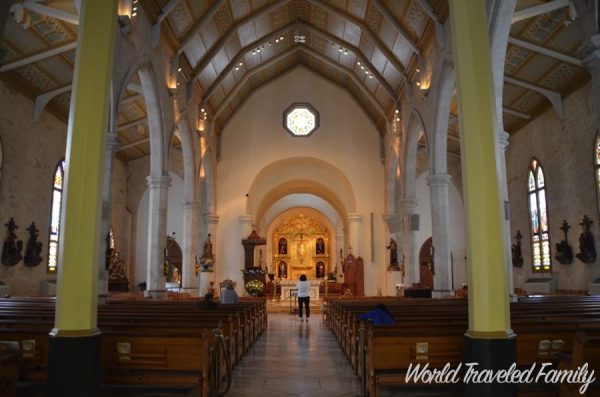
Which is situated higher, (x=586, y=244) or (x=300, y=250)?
(x=300, y=250)

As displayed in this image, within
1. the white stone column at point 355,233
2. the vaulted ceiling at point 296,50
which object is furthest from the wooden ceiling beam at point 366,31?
the white stone column at point 355,233

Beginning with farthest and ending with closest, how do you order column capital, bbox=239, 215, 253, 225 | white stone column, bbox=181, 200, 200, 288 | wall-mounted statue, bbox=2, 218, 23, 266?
1. column capital, bbox=239, 215, 253, 225
2. white stone column, bbox=181, 200, 200, 288
3. wall-mounted statue, bbox=2, 218, 23, 266

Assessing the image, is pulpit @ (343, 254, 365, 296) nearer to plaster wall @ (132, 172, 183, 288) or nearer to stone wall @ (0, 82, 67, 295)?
plaster wall @ (132, 172, 183, 288)

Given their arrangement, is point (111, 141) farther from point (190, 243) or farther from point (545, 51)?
point (545, 51)

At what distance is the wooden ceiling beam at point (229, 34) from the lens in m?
17.0

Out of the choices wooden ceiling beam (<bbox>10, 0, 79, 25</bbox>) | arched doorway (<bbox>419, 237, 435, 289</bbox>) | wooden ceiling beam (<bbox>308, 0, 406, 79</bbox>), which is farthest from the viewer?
arched doorway (<bbox>419, 237, 435, 289</bbox>)

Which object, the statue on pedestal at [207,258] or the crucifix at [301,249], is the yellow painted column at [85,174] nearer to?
the statue on pedestal at [207,258]

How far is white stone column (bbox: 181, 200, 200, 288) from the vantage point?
19.2 meters

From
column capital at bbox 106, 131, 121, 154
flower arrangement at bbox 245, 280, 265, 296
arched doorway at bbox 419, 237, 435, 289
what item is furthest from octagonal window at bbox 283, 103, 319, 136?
column capital at bbox 106, 131, 121, 154

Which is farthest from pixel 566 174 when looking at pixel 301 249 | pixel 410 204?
pixel 301 249

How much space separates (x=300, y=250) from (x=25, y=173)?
95.7 feet

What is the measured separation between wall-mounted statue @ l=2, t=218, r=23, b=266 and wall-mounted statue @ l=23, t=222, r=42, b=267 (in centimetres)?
58

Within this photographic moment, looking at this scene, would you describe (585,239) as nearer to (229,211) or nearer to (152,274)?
(152,274)

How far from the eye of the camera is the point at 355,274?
22.7m
